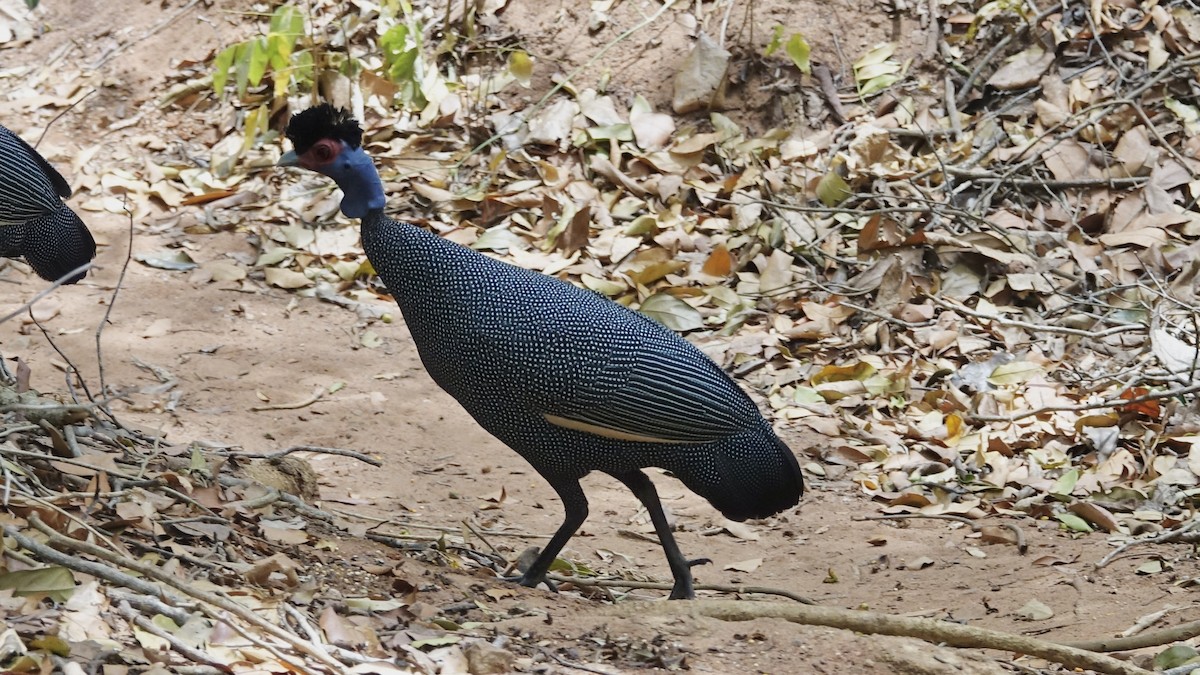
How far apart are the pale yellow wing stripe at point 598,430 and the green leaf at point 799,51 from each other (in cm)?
393

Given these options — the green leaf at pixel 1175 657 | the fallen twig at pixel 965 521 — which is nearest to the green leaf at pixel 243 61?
the fallen twig at pixel 965 521

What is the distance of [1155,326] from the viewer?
4.68 meters

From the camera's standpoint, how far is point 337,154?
385 cm

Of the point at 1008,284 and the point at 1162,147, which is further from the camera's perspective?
the point at 1162,147

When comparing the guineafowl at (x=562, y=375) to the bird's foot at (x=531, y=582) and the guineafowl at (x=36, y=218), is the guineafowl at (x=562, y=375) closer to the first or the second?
the bird's foot at (x=531, y=582)

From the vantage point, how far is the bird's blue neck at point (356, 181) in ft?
12.7

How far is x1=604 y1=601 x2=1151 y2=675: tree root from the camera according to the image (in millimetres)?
2895

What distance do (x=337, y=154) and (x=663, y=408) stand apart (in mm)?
1274

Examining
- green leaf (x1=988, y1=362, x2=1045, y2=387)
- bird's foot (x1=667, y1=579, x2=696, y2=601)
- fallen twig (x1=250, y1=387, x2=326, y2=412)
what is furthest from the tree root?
fallen twig (x1=250, y1=387, x2=326, y2=412)

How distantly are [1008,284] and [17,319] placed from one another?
4.76 meters

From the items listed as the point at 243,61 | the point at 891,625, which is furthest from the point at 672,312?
the point at 891,625

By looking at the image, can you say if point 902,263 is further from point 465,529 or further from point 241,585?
point 241,585

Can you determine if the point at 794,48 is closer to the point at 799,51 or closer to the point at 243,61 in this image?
the point at 799,51

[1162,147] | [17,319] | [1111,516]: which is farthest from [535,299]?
[1162,147]
